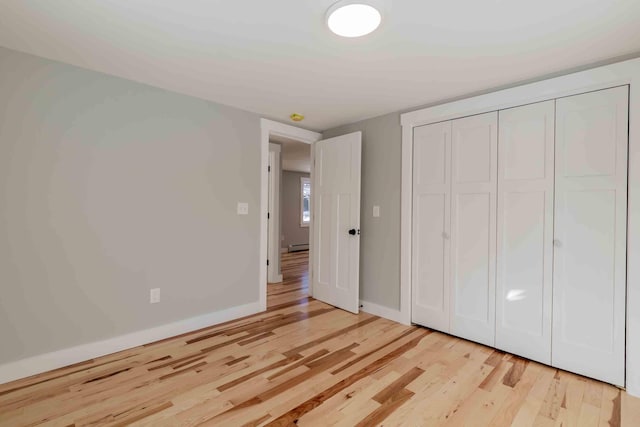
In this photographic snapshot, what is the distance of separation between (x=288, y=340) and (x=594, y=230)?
243cm

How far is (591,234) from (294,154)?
4.66 meters

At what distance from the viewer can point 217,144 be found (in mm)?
2984

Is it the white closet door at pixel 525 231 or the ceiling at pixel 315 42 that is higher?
the ceiling at pixel 315 42

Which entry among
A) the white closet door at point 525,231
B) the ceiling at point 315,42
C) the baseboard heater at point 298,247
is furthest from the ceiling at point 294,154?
the white closet door at point 525,231

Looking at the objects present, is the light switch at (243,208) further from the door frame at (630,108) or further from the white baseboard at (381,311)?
the door frame at (630,108)

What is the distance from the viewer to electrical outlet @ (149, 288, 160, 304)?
8.54ft

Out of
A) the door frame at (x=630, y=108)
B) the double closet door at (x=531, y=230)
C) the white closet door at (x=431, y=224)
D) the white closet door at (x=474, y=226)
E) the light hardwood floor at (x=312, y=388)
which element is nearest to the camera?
the light hardwood floor at (x=312, y=388)

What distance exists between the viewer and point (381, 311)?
3283 millimetres

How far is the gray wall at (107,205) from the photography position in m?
2.03

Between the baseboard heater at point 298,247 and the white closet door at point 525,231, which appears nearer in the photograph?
the white closet door at point 525,231

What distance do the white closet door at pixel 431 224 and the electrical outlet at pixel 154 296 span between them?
236 cm

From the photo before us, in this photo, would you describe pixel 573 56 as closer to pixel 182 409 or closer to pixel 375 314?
pixel 375 314

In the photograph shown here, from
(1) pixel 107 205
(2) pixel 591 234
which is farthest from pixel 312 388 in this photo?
(2) pixel 591 234

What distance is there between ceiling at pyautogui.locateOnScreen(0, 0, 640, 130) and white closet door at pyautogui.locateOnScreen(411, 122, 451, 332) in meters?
0.49
